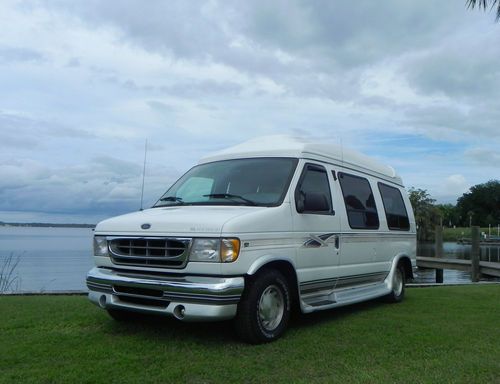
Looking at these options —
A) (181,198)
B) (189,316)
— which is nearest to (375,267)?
(181,198)

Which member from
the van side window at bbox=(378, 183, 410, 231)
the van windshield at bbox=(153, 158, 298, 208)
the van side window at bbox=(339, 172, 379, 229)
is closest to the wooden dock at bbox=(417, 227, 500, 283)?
the van side window at bbox=(378, 183, 410, 231)

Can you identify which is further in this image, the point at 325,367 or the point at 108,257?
the point at 108,257

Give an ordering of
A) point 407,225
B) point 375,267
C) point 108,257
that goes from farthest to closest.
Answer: point 407,225
point 375,267
point 108,257

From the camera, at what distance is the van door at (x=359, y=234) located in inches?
285

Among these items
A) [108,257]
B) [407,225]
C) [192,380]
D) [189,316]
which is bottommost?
[192,380]

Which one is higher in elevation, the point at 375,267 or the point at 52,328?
the point at 375,267

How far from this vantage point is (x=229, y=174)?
6746 millimetres

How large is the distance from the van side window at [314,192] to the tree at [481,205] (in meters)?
131

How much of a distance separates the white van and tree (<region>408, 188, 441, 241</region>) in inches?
2821

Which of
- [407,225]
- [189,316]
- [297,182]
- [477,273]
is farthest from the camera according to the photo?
[477,273]

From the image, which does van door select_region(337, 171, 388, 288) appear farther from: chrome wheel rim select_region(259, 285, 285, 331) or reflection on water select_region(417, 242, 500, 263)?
reflection on water select_region(417, 242, 500, 263)

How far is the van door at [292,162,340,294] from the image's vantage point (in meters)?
6.26

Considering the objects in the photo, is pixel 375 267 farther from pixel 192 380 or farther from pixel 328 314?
pixel 192 380

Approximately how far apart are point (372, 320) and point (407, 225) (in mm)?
3037
